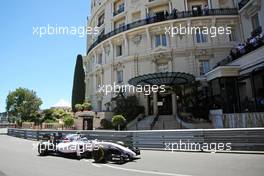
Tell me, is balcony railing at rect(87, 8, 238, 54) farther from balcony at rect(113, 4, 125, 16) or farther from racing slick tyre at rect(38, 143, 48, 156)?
racing slick tyre at rect(38, 143, 48, 156)

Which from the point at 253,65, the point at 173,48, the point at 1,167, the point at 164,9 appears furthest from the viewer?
the point at 164,9

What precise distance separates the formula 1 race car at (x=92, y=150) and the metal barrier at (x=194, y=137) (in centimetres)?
223

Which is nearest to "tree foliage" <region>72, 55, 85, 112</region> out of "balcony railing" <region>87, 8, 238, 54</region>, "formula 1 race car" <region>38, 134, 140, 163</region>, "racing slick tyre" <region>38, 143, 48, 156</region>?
"balcony railing" <region>87, 8, 238, 54</region>

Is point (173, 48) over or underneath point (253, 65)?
over

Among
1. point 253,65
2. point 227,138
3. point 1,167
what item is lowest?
point 1,167

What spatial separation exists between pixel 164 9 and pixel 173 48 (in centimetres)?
647

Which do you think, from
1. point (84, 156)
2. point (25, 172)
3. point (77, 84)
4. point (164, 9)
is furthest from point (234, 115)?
point (77, 84)

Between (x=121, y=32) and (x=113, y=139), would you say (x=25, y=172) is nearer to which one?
(x=113, y=139)

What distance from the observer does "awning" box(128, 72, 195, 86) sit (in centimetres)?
2340

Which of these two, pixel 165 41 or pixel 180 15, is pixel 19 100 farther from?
pixel 180 15

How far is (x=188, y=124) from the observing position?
69.1ft

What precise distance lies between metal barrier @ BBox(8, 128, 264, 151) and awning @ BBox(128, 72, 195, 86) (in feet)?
35.1

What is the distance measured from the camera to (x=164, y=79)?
79.9ft

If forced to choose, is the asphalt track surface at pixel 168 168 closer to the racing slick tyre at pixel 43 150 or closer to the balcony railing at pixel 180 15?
the racing slick tyre at pixel 43 150
